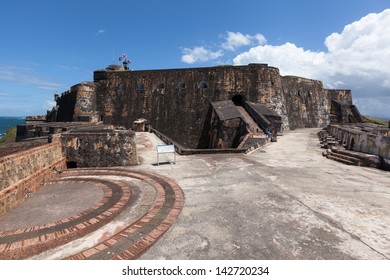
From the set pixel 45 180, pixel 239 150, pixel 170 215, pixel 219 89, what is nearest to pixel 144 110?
pixel 219 89

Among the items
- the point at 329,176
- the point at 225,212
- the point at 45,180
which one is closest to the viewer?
the point at 225,212

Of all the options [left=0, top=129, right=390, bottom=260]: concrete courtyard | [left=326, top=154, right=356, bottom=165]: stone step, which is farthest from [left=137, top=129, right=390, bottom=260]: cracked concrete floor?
[left=326, top=154, right=356, bottom=165]: stone step

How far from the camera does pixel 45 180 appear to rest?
655cm

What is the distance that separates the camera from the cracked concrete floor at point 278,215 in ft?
11.3

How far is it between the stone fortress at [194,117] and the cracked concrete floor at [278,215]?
143 cm

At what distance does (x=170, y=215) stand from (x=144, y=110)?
2322 cm

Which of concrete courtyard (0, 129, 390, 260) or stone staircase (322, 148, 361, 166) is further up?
stone staircase (322, 148, 361, 166)

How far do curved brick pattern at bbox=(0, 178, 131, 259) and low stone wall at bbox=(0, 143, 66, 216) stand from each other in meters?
1.22

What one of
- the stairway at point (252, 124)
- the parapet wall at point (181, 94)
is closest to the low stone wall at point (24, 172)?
the stairway at point (252, 124)

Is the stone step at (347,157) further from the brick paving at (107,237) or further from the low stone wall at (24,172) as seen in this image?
the low stone wall at (24,172)

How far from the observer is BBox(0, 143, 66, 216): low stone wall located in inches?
188

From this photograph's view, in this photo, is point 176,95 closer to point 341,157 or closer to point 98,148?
point 98,148

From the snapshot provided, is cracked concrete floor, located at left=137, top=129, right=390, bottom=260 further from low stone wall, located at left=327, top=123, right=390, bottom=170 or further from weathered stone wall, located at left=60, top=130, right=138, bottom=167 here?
weathered stone wall, located at left=60, top=130, right=138, bottom=167
